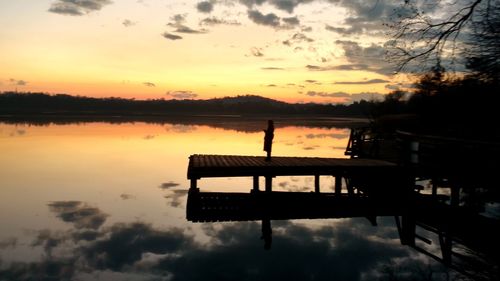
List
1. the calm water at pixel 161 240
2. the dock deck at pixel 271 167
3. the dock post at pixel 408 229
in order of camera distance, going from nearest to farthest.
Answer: the dock deck at pixel 271 167 < the calm water at pixel 161 240 < the dock post at pixel 408 229

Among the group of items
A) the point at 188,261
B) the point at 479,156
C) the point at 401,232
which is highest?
the point at 479,156

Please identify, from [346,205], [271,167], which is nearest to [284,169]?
[271,167]

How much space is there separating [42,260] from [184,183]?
45.2 ft

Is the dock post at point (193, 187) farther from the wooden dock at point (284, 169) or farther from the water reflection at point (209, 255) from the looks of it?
the water reflection at point (209, 255)

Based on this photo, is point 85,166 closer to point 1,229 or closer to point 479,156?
point 1,229

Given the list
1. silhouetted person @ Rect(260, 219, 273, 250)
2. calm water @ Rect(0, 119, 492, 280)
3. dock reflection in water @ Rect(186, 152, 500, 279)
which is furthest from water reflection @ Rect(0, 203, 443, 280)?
dock reflection in water @ Rect(186, 152, 500, 279)

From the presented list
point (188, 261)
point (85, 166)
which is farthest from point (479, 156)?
point (85, 166)

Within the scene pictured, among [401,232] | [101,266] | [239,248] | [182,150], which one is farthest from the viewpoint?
[182,150]

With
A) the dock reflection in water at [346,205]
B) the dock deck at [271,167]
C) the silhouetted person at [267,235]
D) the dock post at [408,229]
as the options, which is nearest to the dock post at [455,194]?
the dock reflection in water at [346,205]

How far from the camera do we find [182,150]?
144ft

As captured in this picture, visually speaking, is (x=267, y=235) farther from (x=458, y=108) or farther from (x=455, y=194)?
(x=458, y=108)

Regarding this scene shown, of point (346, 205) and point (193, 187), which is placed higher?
point (193, 187)

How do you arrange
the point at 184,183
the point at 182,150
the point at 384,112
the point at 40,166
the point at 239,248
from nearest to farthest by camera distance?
the point at 239,248 < the point at 184,183 < the point at 40,166 < the point at 182,150 < the point at 384,112

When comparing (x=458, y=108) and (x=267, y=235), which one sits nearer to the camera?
(x=267, y=235)
